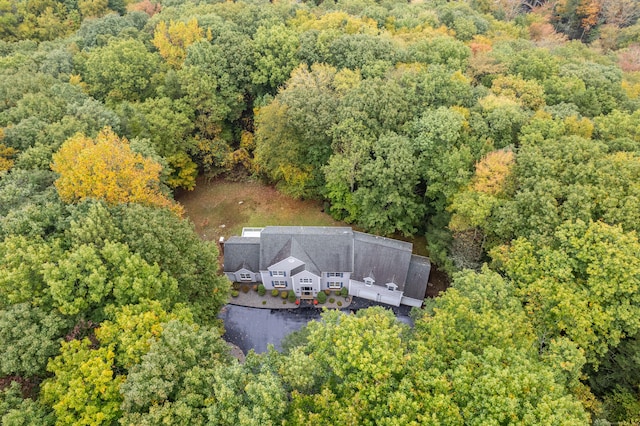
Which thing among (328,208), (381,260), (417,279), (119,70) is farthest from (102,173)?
(417,279)

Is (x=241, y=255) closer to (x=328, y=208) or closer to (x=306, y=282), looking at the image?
(x=306, y=282)

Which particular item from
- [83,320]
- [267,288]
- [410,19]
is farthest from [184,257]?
[410,19]

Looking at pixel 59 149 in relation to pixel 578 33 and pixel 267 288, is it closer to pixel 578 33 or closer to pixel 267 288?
pixel 267 288

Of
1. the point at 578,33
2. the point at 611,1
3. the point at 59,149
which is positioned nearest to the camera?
the point at 59,149

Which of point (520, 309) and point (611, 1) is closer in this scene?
point (520, 309)

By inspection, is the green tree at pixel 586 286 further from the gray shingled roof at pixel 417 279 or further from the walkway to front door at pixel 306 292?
the walkway to front door at pixel 306 292

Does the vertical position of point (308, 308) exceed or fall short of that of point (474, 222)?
it falls short

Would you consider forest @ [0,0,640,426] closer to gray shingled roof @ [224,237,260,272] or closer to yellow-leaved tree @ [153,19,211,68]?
yellow-leaved tree @ [153,19,211,68]
